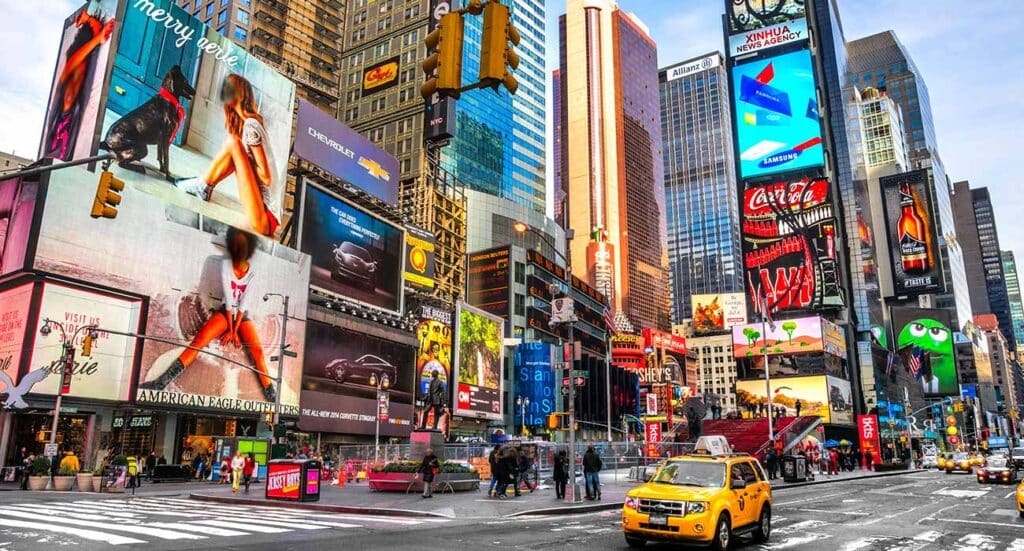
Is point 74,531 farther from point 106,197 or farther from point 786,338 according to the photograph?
point 786,338

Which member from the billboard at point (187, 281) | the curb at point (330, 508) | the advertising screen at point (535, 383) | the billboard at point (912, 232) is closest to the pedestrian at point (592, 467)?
the curb at point (330, 508)

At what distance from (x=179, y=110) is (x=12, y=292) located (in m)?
18.7

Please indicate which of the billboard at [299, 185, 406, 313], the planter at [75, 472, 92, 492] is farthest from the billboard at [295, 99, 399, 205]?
the planter at [75, 472, 92, 492]

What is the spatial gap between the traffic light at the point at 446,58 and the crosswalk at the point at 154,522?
30.9 ft

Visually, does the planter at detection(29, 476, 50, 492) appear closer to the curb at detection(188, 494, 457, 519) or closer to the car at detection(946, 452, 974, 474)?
the curb at detection(188, 494, 457, 519)

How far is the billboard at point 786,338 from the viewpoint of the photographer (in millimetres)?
86250

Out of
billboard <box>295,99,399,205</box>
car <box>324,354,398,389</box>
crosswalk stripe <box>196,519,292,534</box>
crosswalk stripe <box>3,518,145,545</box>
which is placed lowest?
crosswalk stripe <box>196,519,292,534</box>

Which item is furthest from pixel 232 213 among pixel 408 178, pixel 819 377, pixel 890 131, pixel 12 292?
pixel 890 131

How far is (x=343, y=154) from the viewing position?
68.9 m

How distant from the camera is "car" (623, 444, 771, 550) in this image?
11.8m

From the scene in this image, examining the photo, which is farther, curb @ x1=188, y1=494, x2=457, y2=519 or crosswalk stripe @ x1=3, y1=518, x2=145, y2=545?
curb @ x1=188, y1=494, x2=457, y2=519

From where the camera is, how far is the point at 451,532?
14.8 metres

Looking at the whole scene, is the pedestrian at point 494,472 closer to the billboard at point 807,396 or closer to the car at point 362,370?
the car at point 362,370

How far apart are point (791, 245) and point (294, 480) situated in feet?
274
